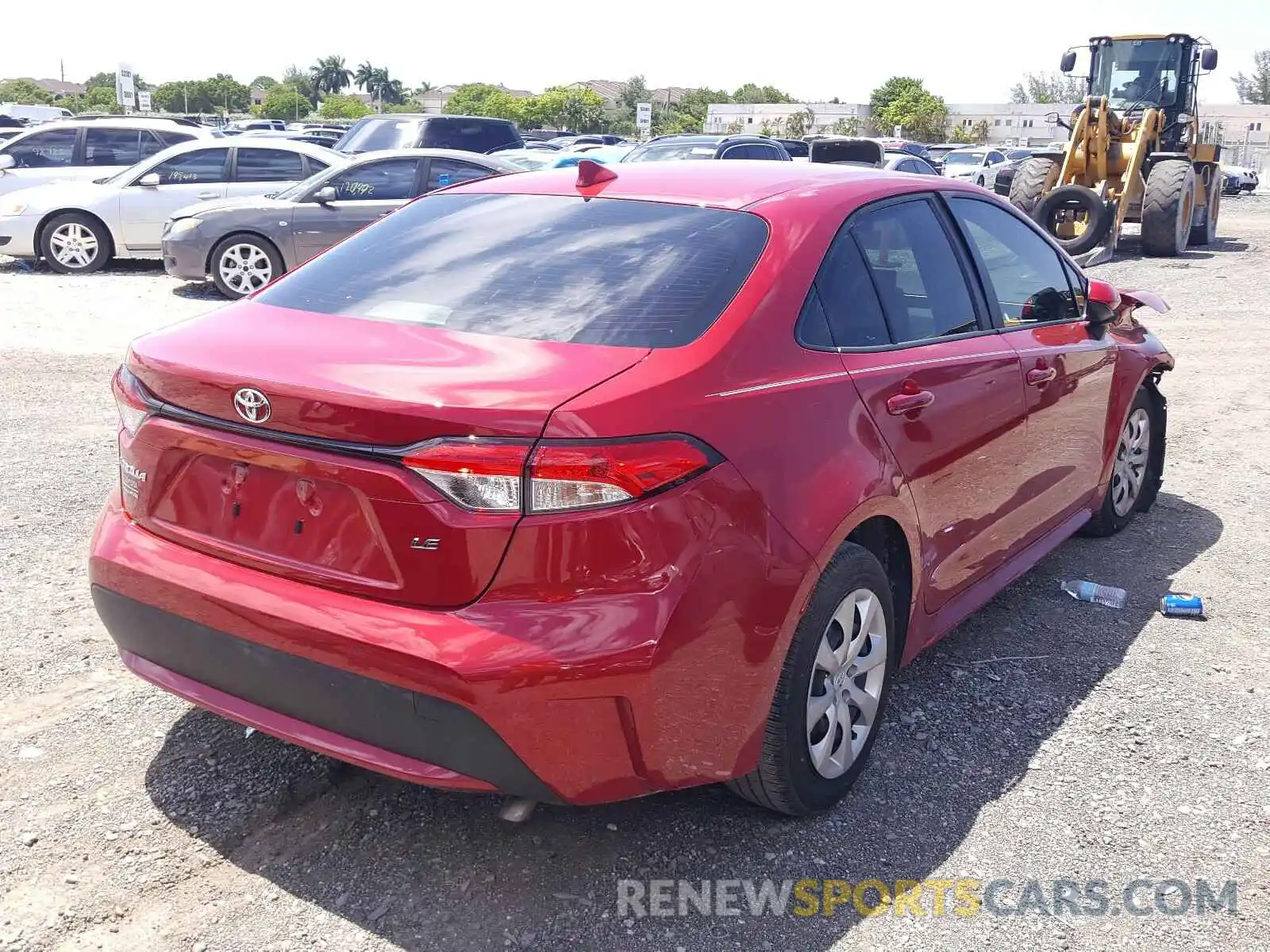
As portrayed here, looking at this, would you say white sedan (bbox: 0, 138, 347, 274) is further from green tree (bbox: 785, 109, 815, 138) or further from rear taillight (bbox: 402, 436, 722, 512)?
green tree (bbox: 785, 109, 815, 138)

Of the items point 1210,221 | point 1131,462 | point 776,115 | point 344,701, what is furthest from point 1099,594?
point 776,115

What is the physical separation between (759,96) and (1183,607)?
379 ft

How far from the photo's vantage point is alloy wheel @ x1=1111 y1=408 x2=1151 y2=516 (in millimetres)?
5480

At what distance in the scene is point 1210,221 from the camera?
20281 mm

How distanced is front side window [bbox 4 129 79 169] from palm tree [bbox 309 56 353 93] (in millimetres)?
163092

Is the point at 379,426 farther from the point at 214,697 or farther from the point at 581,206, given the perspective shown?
the point at 581,206

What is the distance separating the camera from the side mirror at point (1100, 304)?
4770mm

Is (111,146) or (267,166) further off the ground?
(111,146)

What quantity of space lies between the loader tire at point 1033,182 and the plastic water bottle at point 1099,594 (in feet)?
43.5

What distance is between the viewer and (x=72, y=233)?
13430mm

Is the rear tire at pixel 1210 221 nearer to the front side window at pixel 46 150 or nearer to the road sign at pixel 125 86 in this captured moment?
the front side window at pixel 46 150

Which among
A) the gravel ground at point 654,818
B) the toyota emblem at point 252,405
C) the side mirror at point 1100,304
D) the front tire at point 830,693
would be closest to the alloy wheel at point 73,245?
the gravel ground at point 654,818

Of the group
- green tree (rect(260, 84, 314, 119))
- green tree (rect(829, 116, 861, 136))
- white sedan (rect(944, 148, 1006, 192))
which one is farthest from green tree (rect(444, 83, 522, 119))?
white sedan (rect(944, 148, 1006, 192))

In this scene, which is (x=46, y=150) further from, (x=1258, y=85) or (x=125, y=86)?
(x=1258, y=85)
